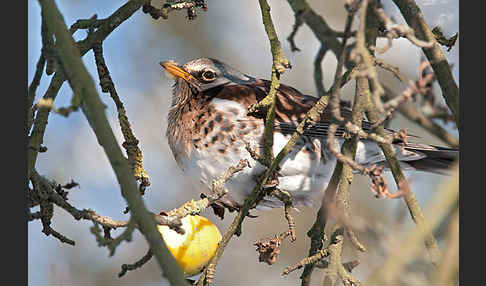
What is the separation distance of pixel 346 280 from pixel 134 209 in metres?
0.58

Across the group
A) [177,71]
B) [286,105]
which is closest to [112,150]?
[286,105]

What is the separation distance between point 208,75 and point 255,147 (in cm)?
56

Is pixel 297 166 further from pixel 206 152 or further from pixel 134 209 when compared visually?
pixel 134 209

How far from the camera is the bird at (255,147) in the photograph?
2.43 meters

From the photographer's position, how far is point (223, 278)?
4.85 m

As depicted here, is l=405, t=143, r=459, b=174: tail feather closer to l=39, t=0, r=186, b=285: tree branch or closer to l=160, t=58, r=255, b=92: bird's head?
l=160, t=58, r=255, b=92: bird's head

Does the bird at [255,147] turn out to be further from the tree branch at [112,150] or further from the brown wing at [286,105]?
→ the tree branch at [112,150]

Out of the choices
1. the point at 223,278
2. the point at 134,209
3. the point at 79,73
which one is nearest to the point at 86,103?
the point at 79,73

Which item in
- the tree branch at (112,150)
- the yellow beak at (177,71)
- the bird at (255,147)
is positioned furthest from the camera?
the yellow beak at (177,71)

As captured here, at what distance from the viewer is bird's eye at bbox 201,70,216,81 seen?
111 inches

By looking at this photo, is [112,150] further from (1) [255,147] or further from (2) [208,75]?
(2) [208,75]

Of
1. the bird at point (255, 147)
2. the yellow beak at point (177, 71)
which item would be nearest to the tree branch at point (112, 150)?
the bird at point (255, 147)

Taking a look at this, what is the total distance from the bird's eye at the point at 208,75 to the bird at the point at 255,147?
100 millimetres

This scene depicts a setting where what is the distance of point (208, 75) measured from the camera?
2824 millimetres
